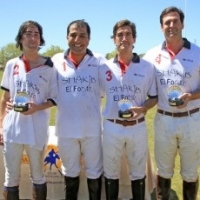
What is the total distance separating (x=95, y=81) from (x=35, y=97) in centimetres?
73

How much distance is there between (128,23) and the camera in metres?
4.06

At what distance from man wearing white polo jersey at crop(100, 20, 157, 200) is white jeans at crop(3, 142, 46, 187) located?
789 mm

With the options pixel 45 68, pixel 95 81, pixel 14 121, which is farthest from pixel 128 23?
pixel 14 121

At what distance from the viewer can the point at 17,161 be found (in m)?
4.15

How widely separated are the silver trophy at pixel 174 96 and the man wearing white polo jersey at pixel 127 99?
32cm

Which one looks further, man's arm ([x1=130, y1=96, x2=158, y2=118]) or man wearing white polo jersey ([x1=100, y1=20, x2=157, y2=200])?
man wearing white polo jersey ([x1=100, y1=20, x2=157, y2=200])

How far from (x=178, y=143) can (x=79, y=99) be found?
1.28 m

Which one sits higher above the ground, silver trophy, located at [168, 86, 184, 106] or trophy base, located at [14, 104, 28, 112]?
silver trophy, located at [168, 86, 184, 106]

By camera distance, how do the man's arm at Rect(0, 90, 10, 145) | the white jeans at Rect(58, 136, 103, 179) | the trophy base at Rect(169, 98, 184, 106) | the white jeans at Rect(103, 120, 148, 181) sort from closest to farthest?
the trophy base at Rect(169, 98, 184, 106) → the white jeans at Rect(103, 120, 148, 181) → the white jeans at Rect(58, 136, 103, 179) → the man's arm at Rect(0, 90, 10, 145)

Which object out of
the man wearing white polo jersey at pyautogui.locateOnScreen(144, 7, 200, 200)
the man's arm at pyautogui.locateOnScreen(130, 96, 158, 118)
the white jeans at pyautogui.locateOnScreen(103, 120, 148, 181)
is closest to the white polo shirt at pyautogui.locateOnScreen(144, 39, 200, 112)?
the man wearing white polo jersey at pyautogui.locateOnScreen(144, 7, 200, 200)

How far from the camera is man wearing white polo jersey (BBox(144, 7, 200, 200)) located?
4.04 metres

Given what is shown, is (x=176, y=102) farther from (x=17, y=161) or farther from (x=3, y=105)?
(x=3, y=105)

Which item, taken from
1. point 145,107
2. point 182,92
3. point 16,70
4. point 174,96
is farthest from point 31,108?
point 182,92

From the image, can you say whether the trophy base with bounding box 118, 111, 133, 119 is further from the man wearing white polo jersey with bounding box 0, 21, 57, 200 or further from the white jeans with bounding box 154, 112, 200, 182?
the man wearing white polo jersey with bounding box 0, 21, 57, 200
